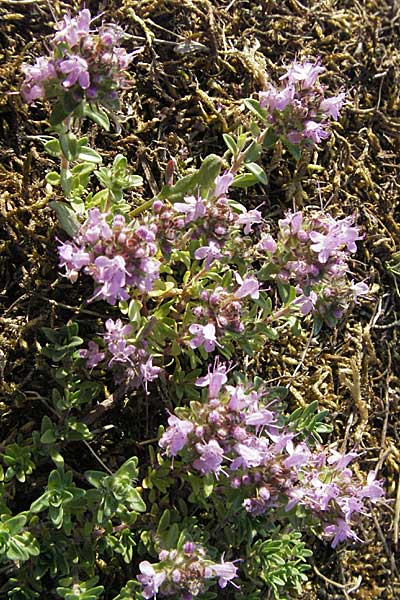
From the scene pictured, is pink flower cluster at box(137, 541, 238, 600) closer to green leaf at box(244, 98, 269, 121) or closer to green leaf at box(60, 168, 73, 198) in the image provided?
green leaf at box(60, 168, 73, 198)

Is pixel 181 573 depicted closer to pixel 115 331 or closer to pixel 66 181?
pixel 115 331

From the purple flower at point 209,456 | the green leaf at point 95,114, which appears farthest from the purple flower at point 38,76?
the purple flower at point 209,456

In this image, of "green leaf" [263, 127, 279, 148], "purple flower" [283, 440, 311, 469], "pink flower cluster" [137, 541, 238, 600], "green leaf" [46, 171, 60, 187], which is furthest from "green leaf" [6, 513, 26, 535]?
"green leaf" [263, 127, 279, 148]

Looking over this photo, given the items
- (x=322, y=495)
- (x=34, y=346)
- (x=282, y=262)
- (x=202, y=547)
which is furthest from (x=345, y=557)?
(x=34, y=346)

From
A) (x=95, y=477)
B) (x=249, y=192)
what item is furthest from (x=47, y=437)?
(x=249, y=192)

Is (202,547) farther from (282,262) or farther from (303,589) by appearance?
(282,262)

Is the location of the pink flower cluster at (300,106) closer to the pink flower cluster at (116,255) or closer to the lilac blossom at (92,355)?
the pink flower cluster at (116,255)
